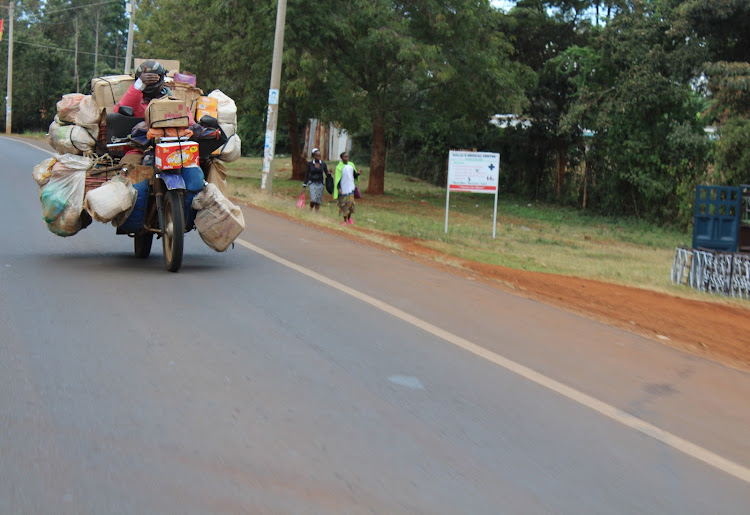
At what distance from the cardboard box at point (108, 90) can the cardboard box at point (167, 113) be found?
93cm

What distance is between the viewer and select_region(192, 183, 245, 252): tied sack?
32.7ft

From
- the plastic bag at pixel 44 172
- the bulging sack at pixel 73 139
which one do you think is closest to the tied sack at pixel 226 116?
the bulging sack at pixel 73 139

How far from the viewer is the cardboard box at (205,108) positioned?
10469 mm

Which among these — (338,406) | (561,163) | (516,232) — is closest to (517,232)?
(516,232)

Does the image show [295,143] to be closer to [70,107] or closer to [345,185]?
[345,185]

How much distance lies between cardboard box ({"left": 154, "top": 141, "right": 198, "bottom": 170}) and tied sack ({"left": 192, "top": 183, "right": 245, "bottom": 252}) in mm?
456

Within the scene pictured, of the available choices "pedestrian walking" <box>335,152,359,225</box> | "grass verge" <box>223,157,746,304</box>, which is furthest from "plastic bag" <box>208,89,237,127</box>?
"pedestrian walking" <box>335,152,359,225</box>

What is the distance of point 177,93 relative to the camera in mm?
10445

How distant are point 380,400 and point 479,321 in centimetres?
301

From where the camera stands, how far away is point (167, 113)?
9531 millimetres

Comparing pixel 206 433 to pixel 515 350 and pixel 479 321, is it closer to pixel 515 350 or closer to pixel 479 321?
pixel 515 350

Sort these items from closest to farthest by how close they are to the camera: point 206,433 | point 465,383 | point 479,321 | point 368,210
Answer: point 206,433 → point 465,383 → point 479,321 → point 368,210

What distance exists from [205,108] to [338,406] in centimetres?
595

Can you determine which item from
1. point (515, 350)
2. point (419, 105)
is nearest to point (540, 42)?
point (419, 105)
